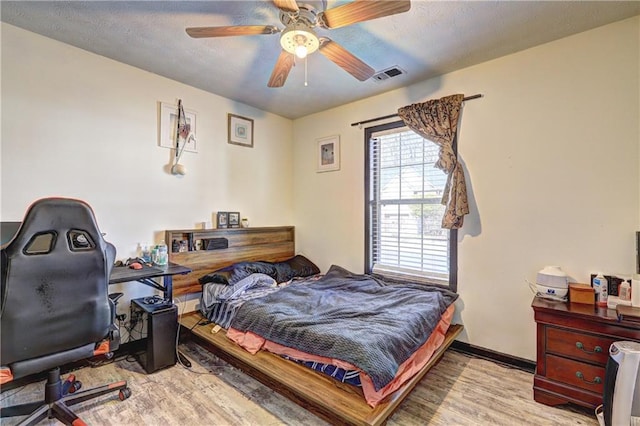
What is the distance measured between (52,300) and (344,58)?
2227 mm

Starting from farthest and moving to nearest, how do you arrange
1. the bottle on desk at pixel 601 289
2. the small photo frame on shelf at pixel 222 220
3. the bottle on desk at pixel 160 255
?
the small photo frame on shelf at pixel 222 220 < the bottle on desk at pixel 160 255 < the bottle on desk at pixel 601 289

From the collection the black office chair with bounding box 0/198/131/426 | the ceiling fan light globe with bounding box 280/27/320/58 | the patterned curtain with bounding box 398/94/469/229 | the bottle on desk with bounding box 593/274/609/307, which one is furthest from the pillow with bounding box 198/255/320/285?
the bottle on desk with bounding box 593/274/609/307

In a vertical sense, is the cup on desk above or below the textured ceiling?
below

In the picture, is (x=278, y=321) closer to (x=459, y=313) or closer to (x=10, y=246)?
(x=10, y=246)

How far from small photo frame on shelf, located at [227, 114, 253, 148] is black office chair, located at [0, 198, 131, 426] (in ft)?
7.08

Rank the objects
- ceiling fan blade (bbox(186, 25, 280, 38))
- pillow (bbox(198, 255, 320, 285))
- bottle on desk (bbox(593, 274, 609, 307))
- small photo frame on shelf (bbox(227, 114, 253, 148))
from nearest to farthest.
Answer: ceiling fan blade (bbox(186, 25, 280, 38))
bottle on desk (bbox(593, 274, 609, 307))
pillow (bbox(198, 255, 320, 285))
small photo frame on shelf (bbox(227, 114, 253, 148))

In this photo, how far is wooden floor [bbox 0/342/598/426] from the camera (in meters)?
1.84

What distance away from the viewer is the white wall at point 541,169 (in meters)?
2.10

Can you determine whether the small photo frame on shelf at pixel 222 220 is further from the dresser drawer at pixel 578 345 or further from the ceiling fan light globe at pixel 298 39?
the dresser drawer at pixel 578 345

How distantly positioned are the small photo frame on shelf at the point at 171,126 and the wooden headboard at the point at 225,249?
895 millimetres

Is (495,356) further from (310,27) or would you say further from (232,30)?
(232,30)

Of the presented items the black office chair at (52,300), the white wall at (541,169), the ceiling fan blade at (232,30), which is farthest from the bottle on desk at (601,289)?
the black office chair at (52,300)

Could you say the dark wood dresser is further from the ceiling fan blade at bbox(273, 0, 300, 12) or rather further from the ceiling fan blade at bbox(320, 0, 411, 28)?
the ceiling fan blade at bbox(273, 0, 300, 12)

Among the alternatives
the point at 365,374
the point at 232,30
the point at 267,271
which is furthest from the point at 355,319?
the point at 232,30
